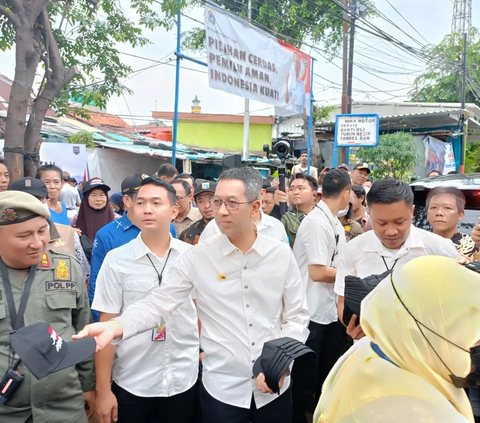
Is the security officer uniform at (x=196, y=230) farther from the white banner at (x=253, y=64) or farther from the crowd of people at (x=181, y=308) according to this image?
the white banner at (x=253, y=64)

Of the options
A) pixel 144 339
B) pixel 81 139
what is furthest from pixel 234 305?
pixel 81 139

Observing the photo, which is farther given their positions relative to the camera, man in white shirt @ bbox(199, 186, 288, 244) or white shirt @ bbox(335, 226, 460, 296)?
man in white shirt @ bbox(199, 186, 288, 244)

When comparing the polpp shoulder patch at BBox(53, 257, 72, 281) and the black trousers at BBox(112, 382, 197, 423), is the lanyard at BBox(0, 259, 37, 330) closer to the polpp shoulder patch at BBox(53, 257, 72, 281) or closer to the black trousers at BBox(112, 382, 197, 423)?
the polpp shoulder patch at BBox(53, 257, 72, 281)

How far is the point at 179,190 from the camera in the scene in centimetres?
428

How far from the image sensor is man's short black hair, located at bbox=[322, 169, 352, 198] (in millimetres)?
3549

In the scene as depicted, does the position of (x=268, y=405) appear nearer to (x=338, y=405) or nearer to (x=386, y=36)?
(x=338, y=405)

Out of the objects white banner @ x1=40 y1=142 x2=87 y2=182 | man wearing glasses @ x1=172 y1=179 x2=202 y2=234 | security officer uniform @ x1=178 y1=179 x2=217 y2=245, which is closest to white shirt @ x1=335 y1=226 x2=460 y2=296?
security officer uniform @ x1=178 y1=179 x2=217 y2=245

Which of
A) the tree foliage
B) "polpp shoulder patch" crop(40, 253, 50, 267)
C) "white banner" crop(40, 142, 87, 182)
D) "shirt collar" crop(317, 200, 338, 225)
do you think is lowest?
"polpp shoulder patch" crop(40, 253, 50, 267)

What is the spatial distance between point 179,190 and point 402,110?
17.2 meters

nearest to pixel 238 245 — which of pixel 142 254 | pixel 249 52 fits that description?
pixel 142 254

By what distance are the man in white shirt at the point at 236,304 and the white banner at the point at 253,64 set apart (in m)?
5.81

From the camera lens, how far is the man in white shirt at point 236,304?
6.88ft

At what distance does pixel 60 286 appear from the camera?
212 centimetres

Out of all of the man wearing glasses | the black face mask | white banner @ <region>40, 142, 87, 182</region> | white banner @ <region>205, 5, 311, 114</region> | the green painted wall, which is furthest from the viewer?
the green painted wall
